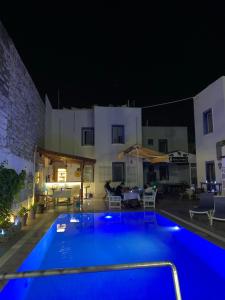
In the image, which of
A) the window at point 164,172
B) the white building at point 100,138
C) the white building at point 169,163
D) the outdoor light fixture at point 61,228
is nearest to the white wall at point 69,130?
the white building at point 100,138

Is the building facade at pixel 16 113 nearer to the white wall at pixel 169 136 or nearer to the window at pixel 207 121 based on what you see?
the window at pixel 207 121

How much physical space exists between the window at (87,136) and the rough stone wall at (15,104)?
6013 mm

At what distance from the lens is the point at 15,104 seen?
9.57m

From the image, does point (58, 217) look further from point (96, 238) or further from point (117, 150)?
point (117, 150)

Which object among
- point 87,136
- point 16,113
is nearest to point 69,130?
point 87,136

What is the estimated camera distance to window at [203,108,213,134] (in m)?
14.6

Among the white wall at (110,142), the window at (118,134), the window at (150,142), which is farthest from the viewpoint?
the window at (150,142)

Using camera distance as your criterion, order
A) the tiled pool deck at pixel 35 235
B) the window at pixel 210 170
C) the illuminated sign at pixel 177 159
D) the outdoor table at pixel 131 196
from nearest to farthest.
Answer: the tiled pool deck at pixel 35 235, the outdoor table at pixel 131 196, the window at pixel 210 170, the illuminated sign at pixel 177 159

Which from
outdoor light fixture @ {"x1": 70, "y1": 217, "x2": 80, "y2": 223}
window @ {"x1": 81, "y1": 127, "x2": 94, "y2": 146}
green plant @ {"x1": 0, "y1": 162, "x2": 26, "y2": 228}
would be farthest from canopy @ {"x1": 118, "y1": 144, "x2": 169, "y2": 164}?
green plant @ {"x1": 0, "y1": 162, "x2": 26, "y2": 228}

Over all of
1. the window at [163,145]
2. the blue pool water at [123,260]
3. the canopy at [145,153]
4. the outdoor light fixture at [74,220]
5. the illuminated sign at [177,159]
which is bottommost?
the blue pool water at [123,260]

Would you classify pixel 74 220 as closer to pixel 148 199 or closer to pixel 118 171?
pixel 148 199

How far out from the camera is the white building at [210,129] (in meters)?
13.3

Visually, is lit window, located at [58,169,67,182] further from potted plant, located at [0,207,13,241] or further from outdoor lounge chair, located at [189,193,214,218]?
potted plant, located at [0,207,13,241]

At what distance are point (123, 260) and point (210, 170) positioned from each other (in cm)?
974
